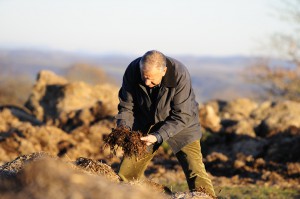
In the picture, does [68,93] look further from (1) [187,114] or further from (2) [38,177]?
(2) [38,177]

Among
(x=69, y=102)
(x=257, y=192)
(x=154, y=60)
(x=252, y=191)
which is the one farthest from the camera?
(x=69, y=102)

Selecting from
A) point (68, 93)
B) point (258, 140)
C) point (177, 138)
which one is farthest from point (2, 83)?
point (177, 138)

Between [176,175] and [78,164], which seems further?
[176,175]

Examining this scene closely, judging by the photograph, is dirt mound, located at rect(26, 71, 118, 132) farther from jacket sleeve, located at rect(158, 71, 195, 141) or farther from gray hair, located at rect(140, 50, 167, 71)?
gray hair, located at rect(140, 50, 167, 71)

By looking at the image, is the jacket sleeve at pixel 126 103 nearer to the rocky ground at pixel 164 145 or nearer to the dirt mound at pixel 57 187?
the dirt mound at pixel 57 187

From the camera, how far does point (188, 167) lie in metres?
7.95

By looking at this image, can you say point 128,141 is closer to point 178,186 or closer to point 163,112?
point 163,112

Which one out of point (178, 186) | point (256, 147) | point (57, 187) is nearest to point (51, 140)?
point (178, 186)

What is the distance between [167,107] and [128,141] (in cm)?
70

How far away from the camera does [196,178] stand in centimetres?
785

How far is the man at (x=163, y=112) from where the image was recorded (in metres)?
7.65

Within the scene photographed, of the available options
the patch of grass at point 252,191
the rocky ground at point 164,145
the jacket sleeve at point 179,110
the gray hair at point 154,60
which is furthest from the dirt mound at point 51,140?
the gray hair at point 154,60

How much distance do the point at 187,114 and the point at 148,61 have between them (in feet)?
3.12

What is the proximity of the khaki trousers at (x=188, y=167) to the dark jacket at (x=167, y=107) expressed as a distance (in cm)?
11
